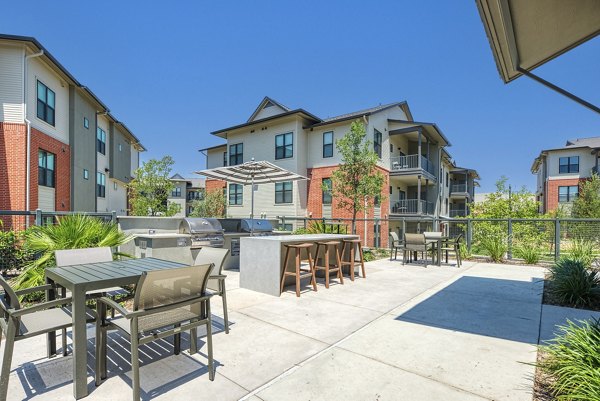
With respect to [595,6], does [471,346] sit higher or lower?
lower

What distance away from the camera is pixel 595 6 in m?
2.97

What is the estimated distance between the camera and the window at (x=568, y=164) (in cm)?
3073

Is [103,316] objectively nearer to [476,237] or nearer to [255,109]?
[476,237]

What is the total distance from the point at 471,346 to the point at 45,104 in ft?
59.2

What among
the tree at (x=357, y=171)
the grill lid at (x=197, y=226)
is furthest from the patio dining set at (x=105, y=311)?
the tree at (x=357, y=171)

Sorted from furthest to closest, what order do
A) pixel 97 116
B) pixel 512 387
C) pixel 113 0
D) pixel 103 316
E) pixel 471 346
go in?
1. pixel 97 116
2. pixel 113 0
3. pixel 471 346
4. pixel 103 316
5. pixel 512 387

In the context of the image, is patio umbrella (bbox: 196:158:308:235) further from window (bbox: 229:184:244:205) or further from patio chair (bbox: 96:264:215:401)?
window (bbox: 229:184:244:205)

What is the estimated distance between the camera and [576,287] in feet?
17.4

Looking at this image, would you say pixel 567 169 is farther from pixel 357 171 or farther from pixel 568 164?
pixel 357 171

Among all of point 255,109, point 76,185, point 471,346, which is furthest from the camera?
point 255,109

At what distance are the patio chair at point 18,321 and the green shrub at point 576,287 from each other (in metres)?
7.18

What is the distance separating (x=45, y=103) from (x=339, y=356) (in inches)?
674

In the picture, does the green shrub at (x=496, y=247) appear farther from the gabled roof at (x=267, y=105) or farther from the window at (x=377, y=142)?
the gabled roof at (x=267, y=105)

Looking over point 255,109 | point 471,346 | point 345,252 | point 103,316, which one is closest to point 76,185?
point 255,109
